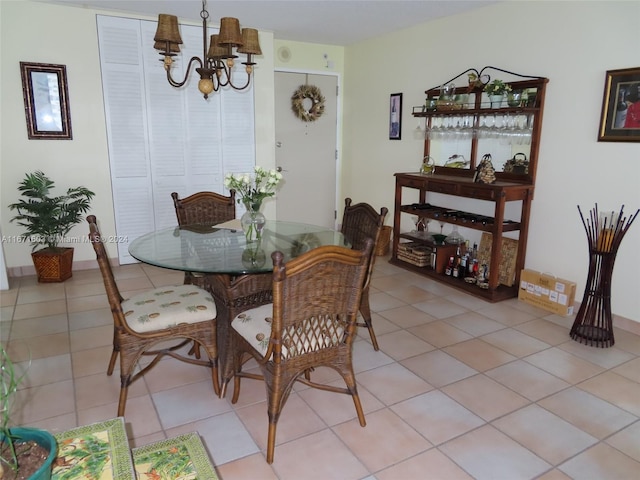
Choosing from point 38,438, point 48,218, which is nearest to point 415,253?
point 48,218

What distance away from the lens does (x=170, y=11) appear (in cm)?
431

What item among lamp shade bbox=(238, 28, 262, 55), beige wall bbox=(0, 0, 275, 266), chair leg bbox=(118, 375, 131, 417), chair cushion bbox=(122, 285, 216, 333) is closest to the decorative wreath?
beige wall bbox=(0, 0, 275, 266)

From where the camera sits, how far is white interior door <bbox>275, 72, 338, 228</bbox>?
5680 millimetres

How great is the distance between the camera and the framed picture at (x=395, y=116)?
16.8ft

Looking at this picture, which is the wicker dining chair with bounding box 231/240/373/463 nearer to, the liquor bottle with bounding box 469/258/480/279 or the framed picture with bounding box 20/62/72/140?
the liquor bottle with bounding box 469/258/480/279

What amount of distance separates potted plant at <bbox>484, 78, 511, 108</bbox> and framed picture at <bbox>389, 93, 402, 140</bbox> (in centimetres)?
133

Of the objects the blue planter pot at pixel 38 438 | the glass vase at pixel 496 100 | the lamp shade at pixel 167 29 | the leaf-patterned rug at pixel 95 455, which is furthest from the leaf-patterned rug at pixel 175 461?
the glass vase at pixel 496 100

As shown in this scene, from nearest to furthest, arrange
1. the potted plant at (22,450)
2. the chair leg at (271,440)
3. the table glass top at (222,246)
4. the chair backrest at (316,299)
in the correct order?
the potted plant at (22,450)
the chair backrest at (316,299)
the chair leg at (271,440)
the table glass top at (222,246)

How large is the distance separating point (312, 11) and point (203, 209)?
7.07 feet

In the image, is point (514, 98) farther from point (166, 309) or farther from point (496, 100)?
point (166, 309)

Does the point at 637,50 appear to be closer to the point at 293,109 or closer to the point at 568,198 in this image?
the point at 568,198

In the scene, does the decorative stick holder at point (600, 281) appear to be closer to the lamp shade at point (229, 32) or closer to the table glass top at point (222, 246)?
the table glass top at point (222, 246)

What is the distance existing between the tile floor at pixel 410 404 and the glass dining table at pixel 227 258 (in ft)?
1.28

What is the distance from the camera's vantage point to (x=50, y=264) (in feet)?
13.6
